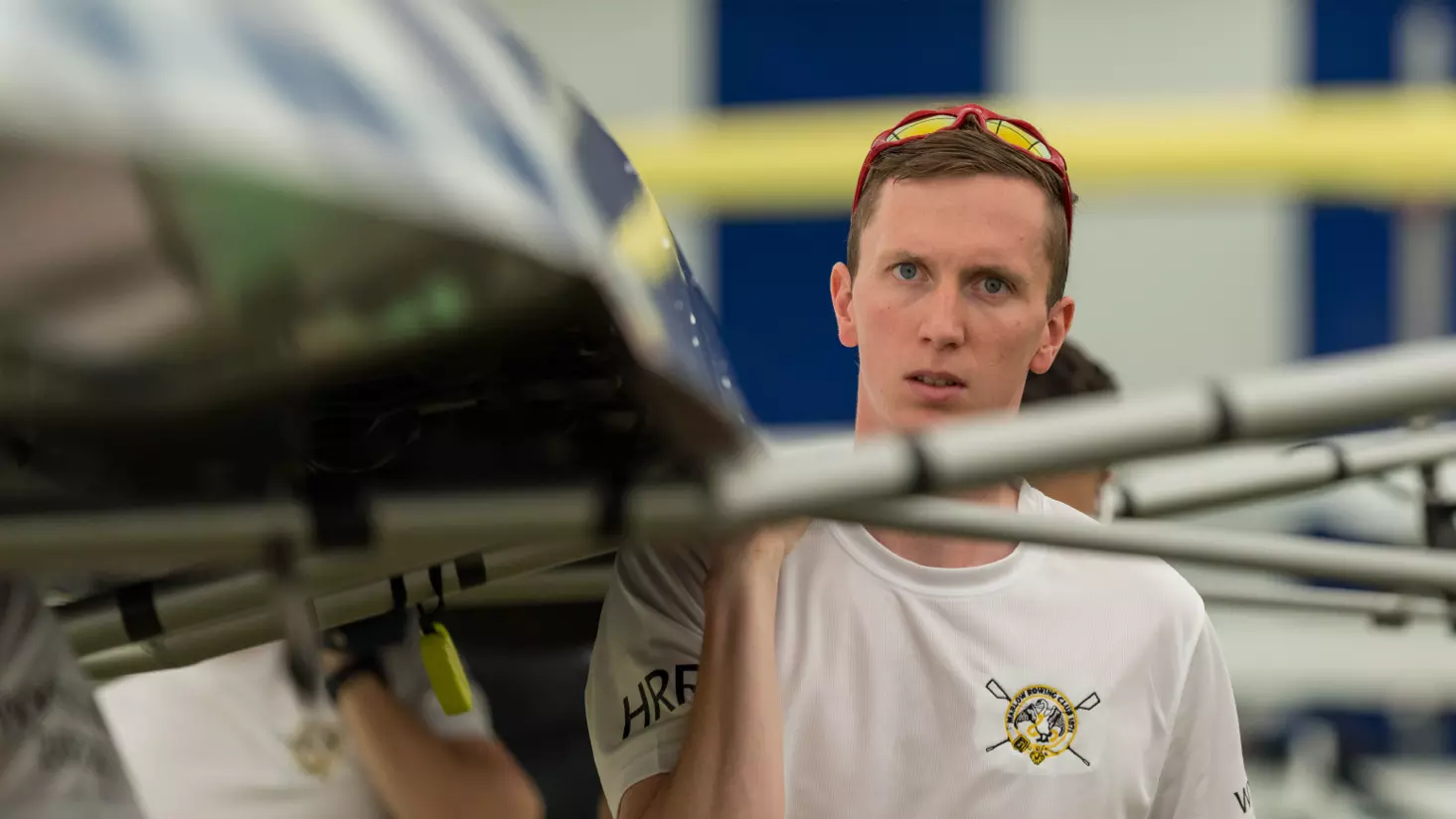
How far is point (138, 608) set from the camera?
798 millimetres

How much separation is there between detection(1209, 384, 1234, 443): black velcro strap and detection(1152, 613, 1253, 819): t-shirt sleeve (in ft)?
1.62

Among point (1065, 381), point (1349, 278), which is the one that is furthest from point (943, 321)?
point (1349, 278)

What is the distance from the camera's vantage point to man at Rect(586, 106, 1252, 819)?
0.82 meters

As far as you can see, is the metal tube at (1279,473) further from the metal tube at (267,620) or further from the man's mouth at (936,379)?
the metal tube at (267,620)

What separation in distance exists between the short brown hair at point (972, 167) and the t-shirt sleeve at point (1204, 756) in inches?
9.4

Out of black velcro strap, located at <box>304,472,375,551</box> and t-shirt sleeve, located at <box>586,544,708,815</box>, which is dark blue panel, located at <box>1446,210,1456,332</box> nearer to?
t-shirt sleeve, located at <box>586,544,708,815</box>

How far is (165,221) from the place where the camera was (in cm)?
39

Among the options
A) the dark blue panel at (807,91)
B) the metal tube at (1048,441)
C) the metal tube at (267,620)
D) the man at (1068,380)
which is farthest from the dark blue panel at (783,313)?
the metal tube at (1048,441)

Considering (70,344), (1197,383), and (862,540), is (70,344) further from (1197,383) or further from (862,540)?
(862,540)

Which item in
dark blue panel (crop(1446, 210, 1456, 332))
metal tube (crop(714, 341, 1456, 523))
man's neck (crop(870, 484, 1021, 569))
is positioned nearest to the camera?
metal tube (crop(714, 341, 1456, 523))

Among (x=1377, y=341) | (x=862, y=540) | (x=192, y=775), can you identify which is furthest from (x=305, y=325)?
(x=1377, y=341)

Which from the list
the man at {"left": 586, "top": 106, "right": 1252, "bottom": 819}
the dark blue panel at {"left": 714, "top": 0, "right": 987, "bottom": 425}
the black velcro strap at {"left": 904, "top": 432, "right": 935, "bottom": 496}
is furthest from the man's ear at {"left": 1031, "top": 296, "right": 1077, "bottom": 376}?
the dark blue panel at {"left": 714, "top": 0, "right": 987, "bottom": 425}

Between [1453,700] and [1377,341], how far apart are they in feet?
4.14

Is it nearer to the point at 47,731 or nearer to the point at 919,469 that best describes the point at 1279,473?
the point at 919,469
